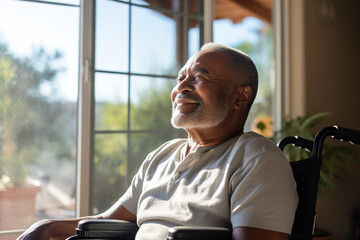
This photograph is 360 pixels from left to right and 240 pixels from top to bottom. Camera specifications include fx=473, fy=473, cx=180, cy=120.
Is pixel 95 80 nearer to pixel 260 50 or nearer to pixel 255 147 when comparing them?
pixel 255 147

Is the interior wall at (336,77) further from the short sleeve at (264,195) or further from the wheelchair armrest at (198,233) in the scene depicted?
the wheelchair armrest at (198,233)

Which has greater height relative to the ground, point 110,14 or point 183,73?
point 110,14

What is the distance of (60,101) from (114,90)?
3.19ft

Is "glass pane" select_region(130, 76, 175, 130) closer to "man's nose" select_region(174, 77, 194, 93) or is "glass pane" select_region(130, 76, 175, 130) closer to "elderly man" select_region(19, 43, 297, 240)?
"elderly man" select_region(19, 43, 297, 240)

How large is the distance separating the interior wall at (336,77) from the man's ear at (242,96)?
2.20m

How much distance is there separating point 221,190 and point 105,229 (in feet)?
1.52

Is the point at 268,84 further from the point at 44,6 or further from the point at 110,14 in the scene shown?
the point at 44,6

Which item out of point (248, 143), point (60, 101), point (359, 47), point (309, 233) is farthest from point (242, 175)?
point (359, 47)

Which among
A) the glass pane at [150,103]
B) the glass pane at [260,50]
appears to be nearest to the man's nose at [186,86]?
the glass pane at [150,103]

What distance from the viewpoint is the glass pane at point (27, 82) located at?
2414mm

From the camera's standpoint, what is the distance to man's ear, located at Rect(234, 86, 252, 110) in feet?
5.41

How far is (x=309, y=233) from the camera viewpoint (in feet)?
4.80

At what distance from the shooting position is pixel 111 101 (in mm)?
2686

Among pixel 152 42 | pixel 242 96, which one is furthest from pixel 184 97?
pixel 152 42
